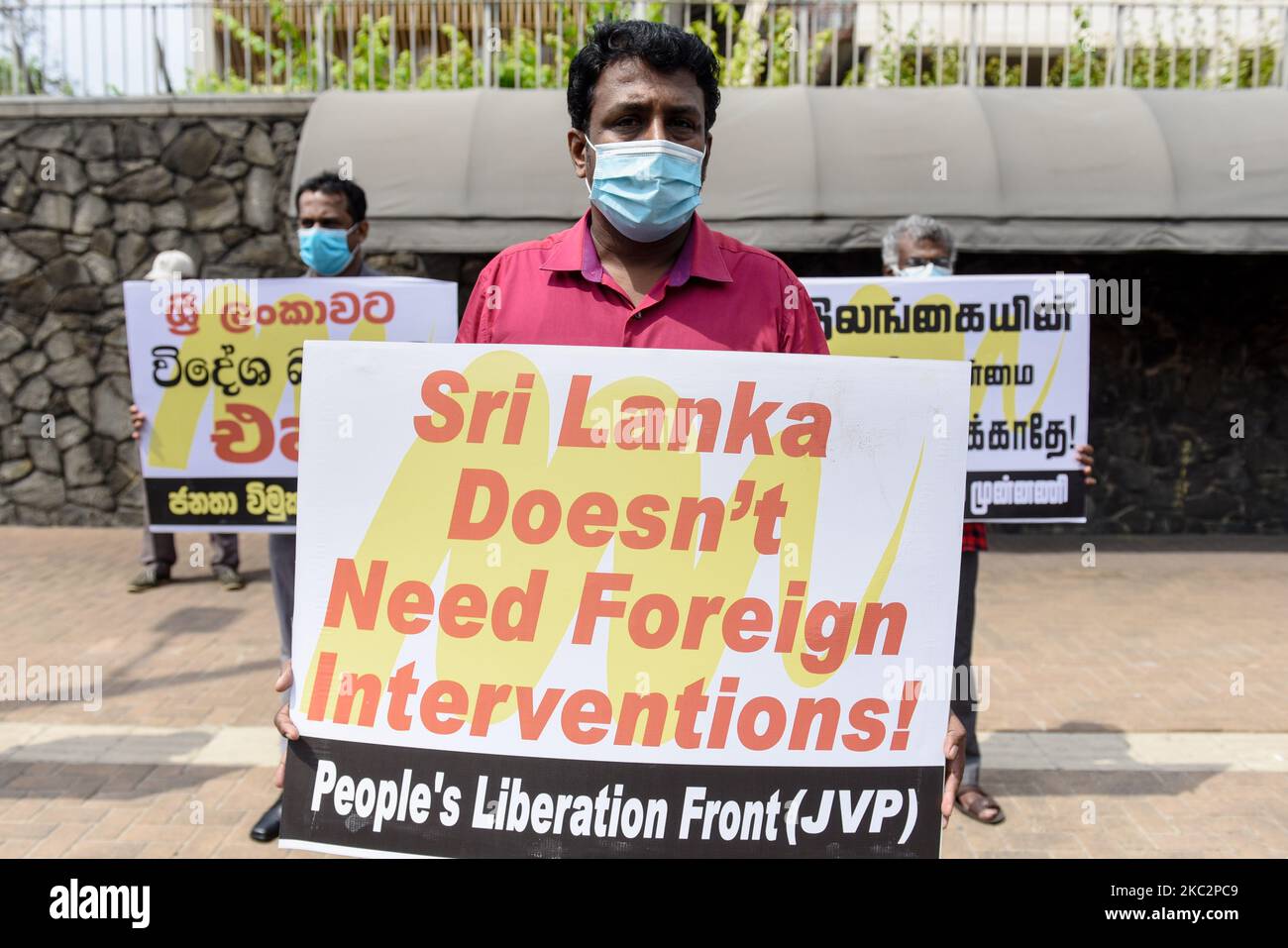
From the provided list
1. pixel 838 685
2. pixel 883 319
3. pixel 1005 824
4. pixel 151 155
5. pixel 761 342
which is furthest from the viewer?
pixel 151 155

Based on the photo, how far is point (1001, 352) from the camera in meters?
4.66

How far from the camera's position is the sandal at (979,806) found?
4.23 metres

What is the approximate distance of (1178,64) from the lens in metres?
11.1

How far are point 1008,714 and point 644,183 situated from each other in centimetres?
412

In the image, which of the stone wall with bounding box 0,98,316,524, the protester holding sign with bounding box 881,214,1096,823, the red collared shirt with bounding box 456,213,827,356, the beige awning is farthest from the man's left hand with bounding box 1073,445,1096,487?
the stone wall with bounding box 0,98,316,524

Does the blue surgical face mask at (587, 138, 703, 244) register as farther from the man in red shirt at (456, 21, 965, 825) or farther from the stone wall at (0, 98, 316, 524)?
the stone wall at (0, 98, 316, 524)

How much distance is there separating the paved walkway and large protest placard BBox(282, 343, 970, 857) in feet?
7.34

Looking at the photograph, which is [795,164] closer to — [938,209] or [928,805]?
[938,209]

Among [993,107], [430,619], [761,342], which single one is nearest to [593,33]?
[761,342]

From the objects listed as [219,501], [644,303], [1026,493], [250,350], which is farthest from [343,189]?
[1026,493]

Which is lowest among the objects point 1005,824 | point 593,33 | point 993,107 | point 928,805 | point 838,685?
point 1005,824

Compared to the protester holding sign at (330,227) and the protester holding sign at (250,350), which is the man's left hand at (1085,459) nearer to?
the protester holding sign at (250,350)

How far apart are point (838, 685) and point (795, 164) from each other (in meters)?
7.26

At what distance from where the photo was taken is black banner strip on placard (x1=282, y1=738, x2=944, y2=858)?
199 centimetres
